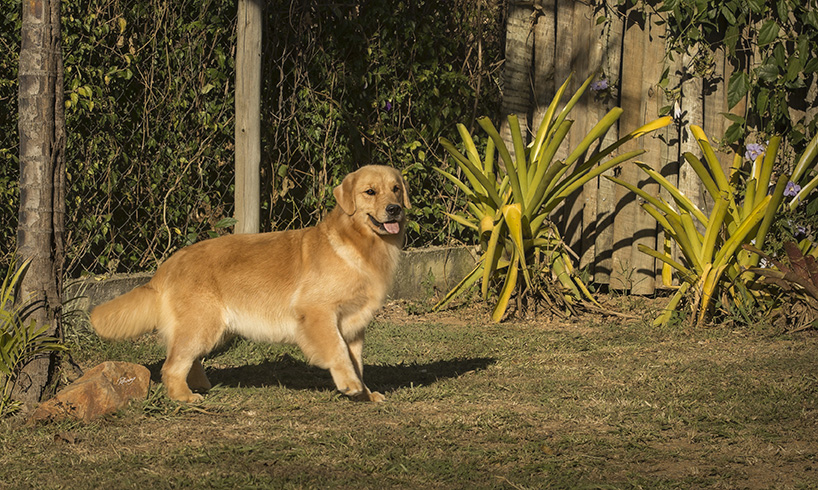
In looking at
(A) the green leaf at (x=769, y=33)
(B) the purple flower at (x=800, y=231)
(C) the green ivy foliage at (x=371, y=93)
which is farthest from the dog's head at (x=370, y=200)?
(A) the green leaf at (x=769, y=33)

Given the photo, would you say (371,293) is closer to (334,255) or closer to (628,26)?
(334,255)

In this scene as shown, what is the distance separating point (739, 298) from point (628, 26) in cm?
251

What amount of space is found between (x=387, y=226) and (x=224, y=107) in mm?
2352

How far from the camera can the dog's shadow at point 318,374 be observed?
519 cm

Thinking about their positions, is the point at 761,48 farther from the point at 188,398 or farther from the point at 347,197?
the point at 188,398

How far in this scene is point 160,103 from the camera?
6379mm

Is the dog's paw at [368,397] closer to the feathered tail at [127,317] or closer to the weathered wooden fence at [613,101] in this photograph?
the feathered tail at [127,317]

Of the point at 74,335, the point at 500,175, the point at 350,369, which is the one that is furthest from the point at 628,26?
the point at 74,335

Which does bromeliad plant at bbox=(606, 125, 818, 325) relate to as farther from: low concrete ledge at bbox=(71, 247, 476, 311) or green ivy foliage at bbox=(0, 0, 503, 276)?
green ivy foliage at bbox=(0, 0, 503, 276)

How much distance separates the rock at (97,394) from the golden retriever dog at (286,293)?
0.99ft

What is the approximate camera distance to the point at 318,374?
18.1ft

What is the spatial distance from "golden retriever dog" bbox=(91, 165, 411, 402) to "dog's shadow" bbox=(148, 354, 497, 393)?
1.09 feet

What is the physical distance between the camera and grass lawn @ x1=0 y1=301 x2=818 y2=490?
11.3ft

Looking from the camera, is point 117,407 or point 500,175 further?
point 500,175
